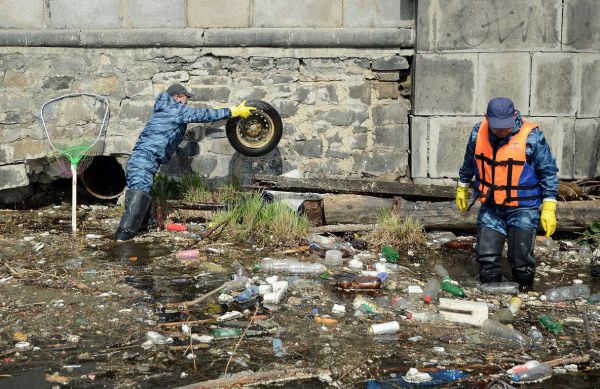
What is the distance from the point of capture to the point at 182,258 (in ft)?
23.2

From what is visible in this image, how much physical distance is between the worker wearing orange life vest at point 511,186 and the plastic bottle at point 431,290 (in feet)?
1.48

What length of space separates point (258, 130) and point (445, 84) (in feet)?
6.76

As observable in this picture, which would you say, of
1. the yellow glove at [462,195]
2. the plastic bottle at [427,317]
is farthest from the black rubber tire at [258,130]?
the plastic bottle at [427,317]

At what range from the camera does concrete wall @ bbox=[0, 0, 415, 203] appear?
880 centimetres

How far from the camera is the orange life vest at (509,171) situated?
5988mm

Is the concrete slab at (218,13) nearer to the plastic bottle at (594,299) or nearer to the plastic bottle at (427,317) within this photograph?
the plastic bottle at (427,317)

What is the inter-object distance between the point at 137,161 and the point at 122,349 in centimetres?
338

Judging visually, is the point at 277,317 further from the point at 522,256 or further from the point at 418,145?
the point at 418,145

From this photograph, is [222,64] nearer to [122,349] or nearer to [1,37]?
[1,37]

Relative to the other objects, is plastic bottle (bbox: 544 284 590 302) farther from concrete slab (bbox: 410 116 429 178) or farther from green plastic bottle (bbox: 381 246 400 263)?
concrete slab (bbox: 410 116 429 178)

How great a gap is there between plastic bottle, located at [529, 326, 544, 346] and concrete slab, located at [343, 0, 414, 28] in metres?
4.41

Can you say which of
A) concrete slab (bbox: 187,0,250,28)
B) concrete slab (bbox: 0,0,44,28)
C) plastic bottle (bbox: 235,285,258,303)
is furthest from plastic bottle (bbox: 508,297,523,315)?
concrete slab (bbox: 0,0,44,28)

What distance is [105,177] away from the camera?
9.91 m

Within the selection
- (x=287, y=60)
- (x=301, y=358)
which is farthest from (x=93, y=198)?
(x=301, y=358)
